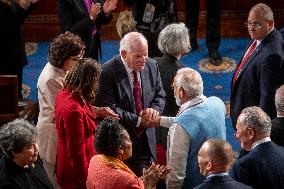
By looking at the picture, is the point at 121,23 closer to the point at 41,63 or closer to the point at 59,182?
the point at 41,63

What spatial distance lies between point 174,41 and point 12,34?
169 centimetres

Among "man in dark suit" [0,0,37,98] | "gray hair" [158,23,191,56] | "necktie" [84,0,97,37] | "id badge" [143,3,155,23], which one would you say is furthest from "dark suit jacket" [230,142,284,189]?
"man in dark suit" [0,0,37,98]

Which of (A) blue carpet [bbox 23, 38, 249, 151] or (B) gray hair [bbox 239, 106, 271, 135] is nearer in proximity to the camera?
(B) gray hair [bbox 239, 106, 271, 135]

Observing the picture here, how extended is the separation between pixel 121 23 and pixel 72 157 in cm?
239

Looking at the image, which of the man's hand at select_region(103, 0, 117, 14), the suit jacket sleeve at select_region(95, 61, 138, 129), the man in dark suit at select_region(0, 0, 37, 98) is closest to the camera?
the suit jacket sleeve at select_region(95, 61, 138, 129)

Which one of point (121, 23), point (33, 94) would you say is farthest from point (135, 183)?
point (33, 94)

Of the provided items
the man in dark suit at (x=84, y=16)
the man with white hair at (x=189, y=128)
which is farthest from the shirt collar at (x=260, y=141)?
the man in dark suit at (x=84, y=16)

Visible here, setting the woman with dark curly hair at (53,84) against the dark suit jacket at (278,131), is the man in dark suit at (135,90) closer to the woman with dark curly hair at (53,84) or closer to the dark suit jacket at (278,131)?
the woman with dark curly hair at (53,84)

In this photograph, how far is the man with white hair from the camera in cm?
365

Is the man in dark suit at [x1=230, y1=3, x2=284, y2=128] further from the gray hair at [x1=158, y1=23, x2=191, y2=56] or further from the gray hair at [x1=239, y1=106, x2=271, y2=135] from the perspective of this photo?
the gray hair at [x1=239, y1=106, x2=271, y2=135]

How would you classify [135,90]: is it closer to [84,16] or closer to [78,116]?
[78,116]

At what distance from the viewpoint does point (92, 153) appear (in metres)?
3.79

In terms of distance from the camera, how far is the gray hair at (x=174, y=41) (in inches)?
173

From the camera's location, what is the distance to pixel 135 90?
13.9 feet
